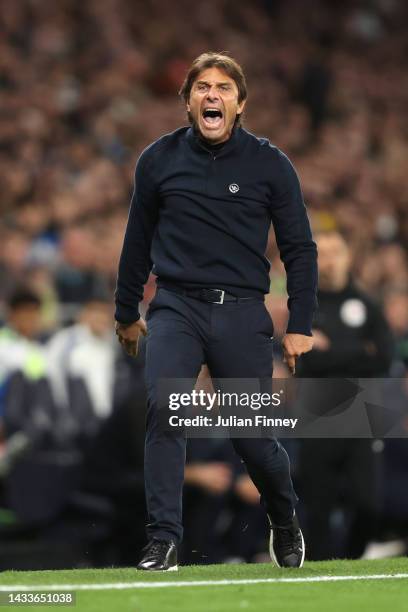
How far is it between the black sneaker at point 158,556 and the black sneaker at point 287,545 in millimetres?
512

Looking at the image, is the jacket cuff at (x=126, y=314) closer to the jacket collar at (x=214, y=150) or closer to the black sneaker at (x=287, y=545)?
the jacket collar at (x=214, y=150)

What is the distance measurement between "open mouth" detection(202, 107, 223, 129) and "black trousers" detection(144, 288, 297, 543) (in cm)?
62

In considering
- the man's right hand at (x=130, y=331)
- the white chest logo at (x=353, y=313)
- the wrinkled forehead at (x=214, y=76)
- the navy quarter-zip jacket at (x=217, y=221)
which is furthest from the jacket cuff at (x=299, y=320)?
the white chest logo at (x=353, y=313)

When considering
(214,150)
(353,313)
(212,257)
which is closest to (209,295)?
(212,257)

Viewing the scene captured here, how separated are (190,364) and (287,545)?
0.86m

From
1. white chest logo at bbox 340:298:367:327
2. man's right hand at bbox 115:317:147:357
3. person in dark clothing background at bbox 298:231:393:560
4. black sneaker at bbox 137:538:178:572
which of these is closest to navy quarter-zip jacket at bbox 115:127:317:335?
man's right hand at bbox 115:317:147:357

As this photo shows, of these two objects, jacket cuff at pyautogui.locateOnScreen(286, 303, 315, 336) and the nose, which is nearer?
the nose

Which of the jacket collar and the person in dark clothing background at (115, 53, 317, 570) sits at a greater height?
the jacket collar

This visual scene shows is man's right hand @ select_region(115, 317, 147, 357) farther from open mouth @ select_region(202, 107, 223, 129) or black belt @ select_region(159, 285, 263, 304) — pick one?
open mouth @ select_region(202, 107, 223, 129)

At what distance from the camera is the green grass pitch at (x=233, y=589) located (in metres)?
4.64

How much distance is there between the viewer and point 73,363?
10508 millimetres

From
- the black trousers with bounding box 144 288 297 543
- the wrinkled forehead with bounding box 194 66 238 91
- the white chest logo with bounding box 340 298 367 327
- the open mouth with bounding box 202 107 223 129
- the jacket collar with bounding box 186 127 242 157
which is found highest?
the wrinkled forehead with bounding box 194 66 238 91

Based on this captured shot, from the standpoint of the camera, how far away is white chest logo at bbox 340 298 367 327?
8.46 metres

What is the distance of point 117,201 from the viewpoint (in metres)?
13.6
